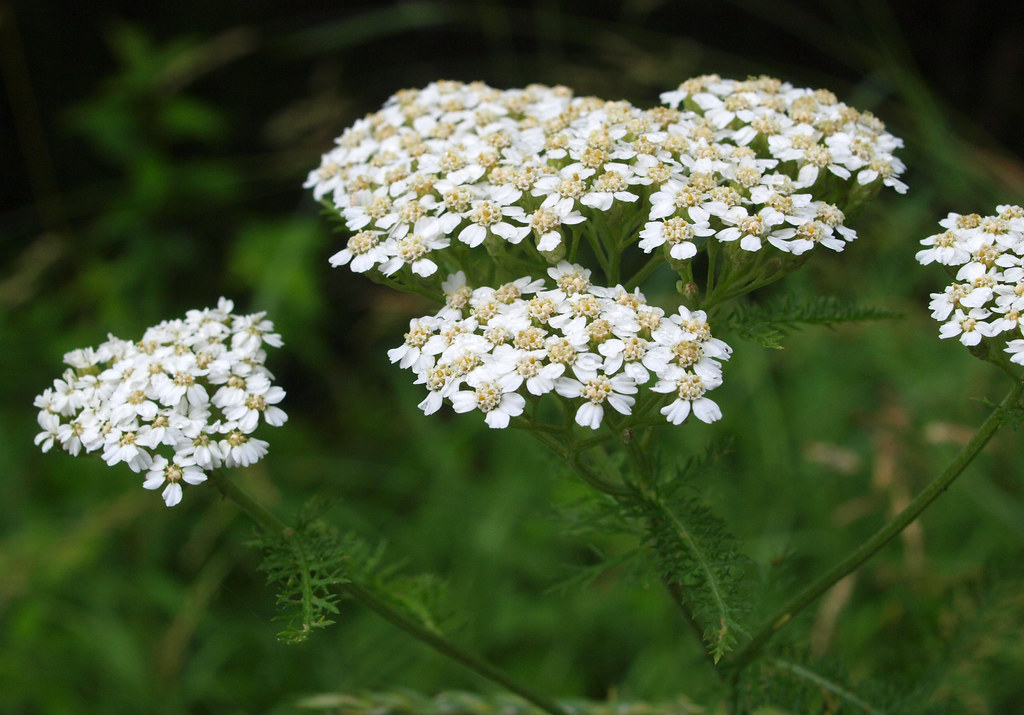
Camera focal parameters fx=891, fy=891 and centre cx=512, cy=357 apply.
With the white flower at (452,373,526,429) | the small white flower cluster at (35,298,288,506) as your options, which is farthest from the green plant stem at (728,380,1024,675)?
the small white flower cluster at (35,298,288,506)

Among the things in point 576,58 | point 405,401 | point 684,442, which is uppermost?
point 576,58

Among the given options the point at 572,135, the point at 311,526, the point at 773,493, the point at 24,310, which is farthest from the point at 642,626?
the point at 24,310

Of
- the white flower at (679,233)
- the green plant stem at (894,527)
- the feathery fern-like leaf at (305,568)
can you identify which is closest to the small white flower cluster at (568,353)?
the white flower at (679,233)

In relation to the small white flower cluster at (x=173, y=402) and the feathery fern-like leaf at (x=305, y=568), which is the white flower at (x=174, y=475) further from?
the feathery fern-like leaf at (x=305, y=568)

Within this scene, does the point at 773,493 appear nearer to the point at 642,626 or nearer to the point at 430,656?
the point at 642,626

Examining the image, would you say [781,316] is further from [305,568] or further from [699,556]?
[305,568]

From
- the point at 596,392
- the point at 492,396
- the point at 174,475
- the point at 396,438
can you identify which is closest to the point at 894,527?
the point at 596,392
